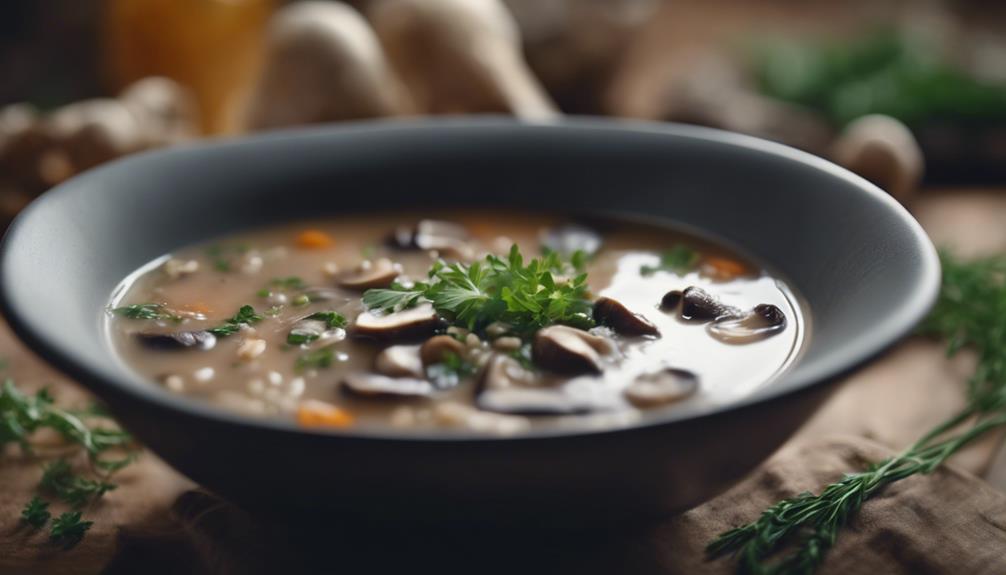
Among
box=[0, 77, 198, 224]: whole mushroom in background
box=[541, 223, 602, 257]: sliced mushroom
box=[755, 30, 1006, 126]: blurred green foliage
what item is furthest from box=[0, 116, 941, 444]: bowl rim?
box=[755, 30, 1006, 126]: blurred green foliage

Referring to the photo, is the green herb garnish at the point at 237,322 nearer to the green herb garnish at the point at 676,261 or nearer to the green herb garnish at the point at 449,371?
the green herb garnish at the point at 449,371

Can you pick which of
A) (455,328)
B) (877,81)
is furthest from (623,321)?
(877,81)

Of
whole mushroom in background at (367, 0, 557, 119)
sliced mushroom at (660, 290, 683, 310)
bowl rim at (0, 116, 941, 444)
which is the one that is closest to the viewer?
bowl rim at (0, 116, 941, 444)

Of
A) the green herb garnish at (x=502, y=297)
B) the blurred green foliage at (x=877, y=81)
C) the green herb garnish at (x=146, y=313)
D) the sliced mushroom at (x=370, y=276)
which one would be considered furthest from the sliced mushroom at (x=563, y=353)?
the blurred green foliage at (x=877, y=81)

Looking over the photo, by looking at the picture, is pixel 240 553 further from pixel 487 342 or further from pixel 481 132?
pixel 481 132

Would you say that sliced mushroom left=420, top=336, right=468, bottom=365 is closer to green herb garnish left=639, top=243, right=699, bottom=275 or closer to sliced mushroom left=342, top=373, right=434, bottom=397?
sliced mushroom left=342, top=373, right=434, bottom=397

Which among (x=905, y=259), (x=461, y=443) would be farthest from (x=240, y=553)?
(x=905, y=259)
